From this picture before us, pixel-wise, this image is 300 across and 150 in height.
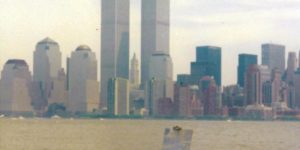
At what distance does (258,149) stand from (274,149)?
291 cm

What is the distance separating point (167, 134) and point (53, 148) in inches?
2600

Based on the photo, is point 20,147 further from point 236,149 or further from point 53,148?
point 236,149

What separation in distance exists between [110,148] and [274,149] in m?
24.2

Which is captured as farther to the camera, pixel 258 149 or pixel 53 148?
pixel 258 149

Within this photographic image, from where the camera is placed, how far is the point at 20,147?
10050 cm

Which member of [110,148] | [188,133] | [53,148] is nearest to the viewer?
[188,133]

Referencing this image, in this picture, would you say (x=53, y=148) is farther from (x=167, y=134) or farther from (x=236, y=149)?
(x=167, y=134)

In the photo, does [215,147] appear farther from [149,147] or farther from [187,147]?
[187,147]

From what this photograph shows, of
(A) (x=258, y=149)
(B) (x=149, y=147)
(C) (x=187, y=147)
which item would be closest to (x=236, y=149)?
(A) (x=258, y=149)

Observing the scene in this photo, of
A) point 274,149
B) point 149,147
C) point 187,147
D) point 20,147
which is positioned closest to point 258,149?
point 274,149

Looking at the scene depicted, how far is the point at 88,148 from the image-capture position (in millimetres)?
101500

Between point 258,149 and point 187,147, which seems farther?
point 258,149

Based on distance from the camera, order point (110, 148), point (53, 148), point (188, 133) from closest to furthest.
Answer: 1. point (188, 133)
2. point (53, 148)
3. point (110, 148)

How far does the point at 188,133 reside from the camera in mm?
31750
